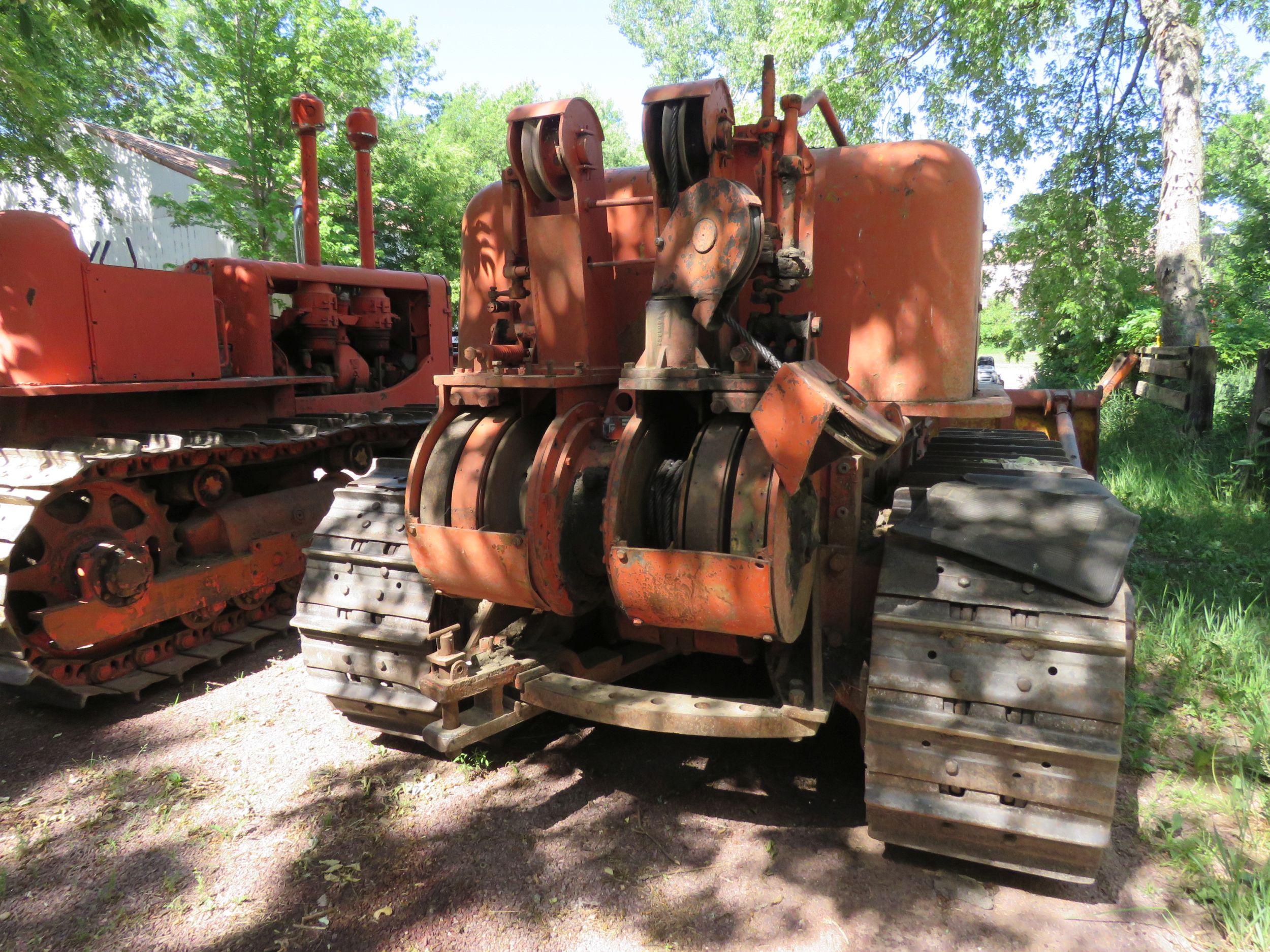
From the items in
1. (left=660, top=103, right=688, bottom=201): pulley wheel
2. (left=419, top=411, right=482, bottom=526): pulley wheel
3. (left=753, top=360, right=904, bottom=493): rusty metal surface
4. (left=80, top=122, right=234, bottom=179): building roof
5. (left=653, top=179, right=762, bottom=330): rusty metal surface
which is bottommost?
(left=419, top=411, right=482, bottom=526): pulley wheel

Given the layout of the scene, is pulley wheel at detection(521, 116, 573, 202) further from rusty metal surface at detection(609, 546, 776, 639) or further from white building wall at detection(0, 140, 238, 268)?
white building wall at detection(0, 140, 238, 268)

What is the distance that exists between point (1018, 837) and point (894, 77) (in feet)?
46.4

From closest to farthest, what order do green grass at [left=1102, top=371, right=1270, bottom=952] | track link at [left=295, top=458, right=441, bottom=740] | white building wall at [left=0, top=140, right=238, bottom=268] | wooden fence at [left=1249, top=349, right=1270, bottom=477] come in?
green grass at [left=1102, top=371, right=1270, bottom=952], track link at [left=295, top=458, right=441, bottom=740], wooden fence at [left=1249, top=349, right=1270, bottom=477], white building wall at [left=0, top=140, right=238, bottom=268]

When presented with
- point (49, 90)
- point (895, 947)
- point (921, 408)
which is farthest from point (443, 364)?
point (49, 90)

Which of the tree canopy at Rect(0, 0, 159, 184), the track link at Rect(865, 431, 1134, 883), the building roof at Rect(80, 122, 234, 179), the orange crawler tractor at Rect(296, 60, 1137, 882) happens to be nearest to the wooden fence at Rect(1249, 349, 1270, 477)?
the orange crawler tractor at Rect(296, 60, 1137, 882)

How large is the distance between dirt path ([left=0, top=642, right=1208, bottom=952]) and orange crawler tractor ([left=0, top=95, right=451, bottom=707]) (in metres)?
0.88

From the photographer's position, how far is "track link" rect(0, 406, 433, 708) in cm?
440

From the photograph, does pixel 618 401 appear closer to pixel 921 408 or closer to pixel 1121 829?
pixel 921 408

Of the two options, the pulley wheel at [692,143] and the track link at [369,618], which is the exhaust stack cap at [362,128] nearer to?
the track link at [369,618]

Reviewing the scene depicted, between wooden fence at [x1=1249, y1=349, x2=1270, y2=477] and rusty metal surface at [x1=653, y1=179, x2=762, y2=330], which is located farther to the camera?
wooden fence at [x1=1249, y1=349, x2=1270, y2=477]

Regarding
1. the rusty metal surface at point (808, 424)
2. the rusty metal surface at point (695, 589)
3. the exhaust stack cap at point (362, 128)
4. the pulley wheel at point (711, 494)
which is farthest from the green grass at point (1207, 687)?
the exhaust stack cap at point (362, 128)

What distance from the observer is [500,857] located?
3.14 m

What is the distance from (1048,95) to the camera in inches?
521

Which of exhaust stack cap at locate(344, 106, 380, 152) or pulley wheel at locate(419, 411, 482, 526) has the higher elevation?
exhaust stack cap at locate(344, 106, 380, 152)
